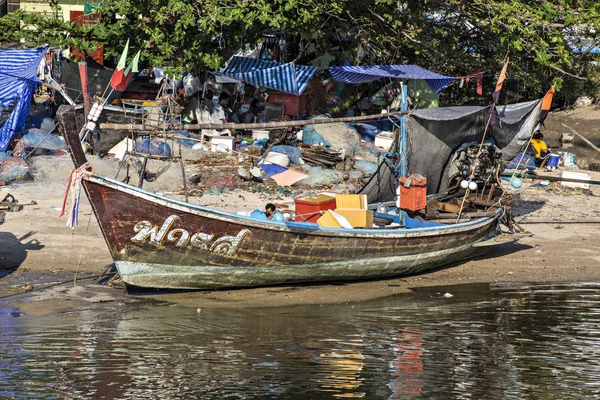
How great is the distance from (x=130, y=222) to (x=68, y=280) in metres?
1.59

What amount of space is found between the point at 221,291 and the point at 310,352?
2285 millimetres

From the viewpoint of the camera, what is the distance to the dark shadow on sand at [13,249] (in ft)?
33.3

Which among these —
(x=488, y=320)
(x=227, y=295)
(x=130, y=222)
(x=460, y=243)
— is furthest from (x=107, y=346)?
(x=460, y=243)

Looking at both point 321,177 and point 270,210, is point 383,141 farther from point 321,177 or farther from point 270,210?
point 270,210

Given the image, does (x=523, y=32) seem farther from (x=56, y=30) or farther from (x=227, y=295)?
(x=56, y=30)

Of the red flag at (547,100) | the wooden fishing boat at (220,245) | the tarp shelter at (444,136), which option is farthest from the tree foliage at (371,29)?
the wooden fishing boat at (220,245)

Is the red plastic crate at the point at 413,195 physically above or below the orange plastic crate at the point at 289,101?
below

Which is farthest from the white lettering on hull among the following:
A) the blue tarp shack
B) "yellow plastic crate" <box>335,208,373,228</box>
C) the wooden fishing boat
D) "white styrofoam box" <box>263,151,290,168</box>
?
the blue tarp shack

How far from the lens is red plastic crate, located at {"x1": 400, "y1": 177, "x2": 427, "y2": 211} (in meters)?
10.6

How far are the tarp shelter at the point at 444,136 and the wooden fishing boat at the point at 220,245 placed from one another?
1.27 m

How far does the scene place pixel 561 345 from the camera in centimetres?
815

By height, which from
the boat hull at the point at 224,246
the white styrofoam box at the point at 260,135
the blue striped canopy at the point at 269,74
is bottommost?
the boat hull at the point at 224,246

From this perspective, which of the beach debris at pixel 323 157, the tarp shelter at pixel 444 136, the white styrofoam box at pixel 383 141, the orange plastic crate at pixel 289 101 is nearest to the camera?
the tarp shelter at pixel 444 136

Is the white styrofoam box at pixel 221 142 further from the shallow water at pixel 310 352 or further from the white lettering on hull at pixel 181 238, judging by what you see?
the shallow water at pixel 310 352
